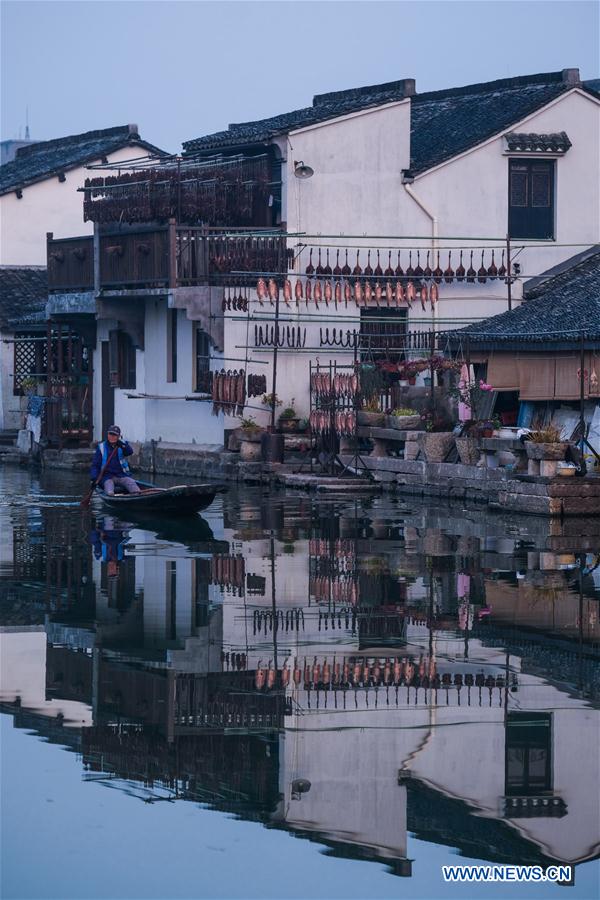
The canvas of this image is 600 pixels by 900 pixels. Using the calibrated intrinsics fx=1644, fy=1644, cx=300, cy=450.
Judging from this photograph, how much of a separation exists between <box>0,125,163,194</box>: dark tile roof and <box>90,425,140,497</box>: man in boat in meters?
22.0

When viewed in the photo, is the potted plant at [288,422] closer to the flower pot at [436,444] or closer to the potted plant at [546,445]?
the flower pot at [436,444]

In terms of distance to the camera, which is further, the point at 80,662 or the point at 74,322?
the point at 74,322

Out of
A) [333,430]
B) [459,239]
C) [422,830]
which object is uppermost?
[459,239]

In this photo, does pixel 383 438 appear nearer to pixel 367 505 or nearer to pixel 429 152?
pixel 367 505

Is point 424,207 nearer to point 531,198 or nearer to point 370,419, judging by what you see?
point 531,198

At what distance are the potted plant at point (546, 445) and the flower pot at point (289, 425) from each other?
751cm

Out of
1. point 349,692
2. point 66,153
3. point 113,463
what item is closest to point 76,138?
point 66,153

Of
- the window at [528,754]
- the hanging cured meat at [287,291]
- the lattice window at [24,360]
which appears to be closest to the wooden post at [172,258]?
the hanging cured meat at [287,291]

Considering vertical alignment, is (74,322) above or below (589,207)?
below

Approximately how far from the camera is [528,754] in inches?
433

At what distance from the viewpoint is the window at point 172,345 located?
118 ft

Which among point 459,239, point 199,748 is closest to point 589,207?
point 459,239

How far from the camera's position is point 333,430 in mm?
31297

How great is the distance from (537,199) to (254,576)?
18.7 meters
